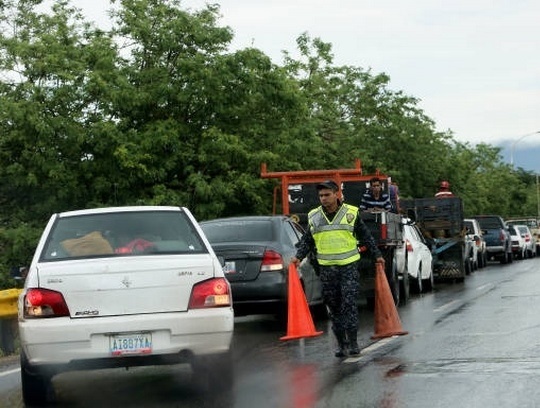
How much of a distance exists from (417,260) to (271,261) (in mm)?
8819

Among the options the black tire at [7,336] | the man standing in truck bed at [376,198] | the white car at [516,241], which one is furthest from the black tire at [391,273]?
the white car at [516,241]

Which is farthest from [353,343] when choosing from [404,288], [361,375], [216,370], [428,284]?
[428,284]

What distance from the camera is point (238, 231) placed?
1386 centimetres

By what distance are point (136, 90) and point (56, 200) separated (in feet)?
12.2

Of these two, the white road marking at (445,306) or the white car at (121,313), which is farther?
the white road marking at (445,306)

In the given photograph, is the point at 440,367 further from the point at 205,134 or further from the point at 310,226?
the point at 205,134

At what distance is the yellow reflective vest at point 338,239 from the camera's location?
34.1 feet

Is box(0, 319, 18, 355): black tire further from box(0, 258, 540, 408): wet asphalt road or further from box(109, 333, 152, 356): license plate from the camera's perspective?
box(109, 333, 152, 356): license plate

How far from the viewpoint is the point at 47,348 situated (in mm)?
7836

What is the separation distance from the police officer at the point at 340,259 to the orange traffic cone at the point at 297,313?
100 cm

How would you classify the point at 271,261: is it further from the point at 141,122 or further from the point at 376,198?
the point at 141,122

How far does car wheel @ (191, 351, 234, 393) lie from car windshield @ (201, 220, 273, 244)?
5035 mm

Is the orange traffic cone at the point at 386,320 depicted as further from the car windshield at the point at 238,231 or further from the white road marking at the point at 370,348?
the car windshield at the point at 238,231

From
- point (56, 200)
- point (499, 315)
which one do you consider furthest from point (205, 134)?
point (499, 315)
